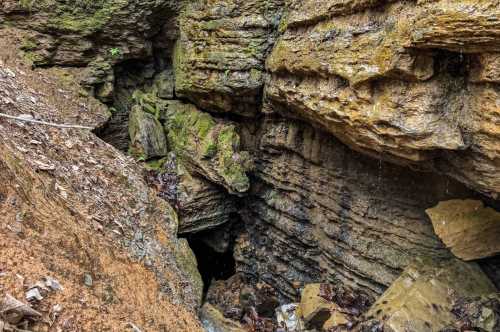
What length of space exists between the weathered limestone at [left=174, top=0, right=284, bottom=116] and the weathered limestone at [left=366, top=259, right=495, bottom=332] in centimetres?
578

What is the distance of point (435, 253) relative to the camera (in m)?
7.78

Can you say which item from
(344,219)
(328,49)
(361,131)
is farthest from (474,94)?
(344,219)

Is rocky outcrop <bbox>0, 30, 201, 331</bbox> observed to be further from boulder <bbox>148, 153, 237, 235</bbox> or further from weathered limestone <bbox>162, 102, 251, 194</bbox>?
weathered limestone <bbox>162, 102, 251, 194</bbox>

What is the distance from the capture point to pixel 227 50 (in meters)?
9.86

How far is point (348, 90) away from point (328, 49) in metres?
0.95

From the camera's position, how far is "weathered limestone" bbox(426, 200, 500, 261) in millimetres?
7012

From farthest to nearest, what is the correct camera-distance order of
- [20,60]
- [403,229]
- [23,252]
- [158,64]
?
[158,64] → [20,60] → [403,229] → [23,252]

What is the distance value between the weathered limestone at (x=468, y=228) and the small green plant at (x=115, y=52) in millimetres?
9974

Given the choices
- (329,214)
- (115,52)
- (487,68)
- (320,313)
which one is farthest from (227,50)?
(320,313)

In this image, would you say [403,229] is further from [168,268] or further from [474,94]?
[168,268]

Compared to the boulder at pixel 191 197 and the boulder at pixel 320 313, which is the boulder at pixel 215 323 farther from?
the boulder at pixel 191 197

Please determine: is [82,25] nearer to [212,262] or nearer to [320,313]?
[212,262]

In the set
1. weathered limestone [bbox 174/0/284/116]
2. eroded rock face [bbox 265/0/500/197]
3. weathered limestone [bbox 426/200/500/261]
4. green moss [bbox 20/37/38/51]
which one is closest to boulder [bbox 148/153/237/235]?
weathered limestone [bbox 174/0/284/116]

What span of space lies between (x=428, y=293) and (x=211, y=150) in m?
6.44
